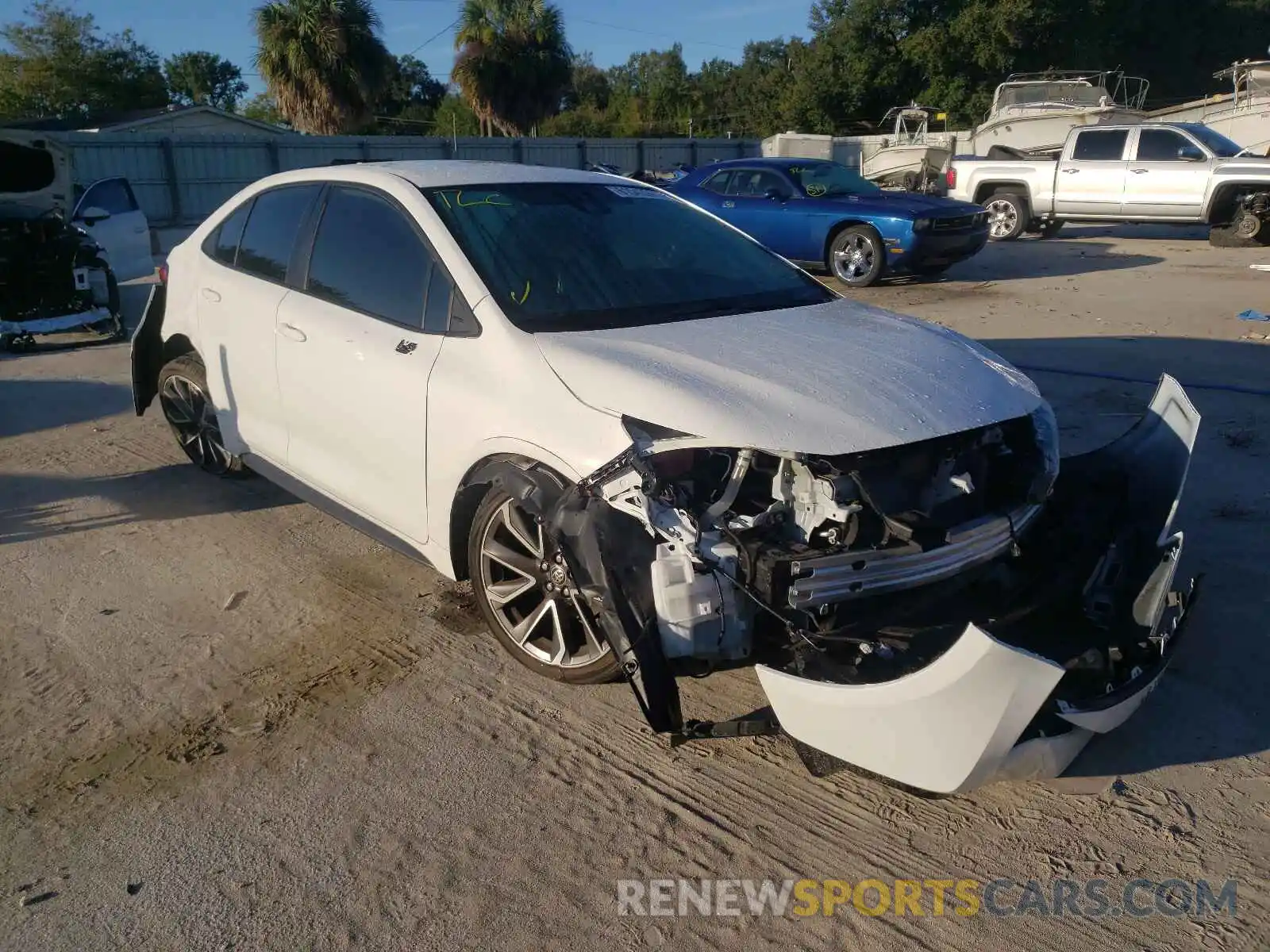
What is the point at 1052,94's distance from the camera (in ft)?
75.9

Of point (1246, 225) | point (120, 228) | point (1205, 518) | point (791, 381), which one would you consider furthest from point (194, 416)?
point (1246, 225)

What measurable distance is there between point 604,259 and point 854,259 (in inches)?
359

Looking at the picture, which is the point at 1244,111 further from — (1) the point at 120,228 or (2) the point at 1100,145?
(1) the point at 120,228

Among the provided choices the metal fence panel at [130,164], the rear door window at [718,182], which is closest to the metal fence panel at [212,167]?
the metal fence panel at [130,164]

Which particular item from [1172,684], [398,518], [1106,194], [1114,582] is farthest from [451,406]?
[1106,194]

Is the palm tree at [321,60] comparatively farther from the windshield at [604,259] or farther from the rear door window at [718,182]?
the windshield at [604,259]

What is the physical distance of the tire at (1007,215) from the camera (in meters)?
17.4

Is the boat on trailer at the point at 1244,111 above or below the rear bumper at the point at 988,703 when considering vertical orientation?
above

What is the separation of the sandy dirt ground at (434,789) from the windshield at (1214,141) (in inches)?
504

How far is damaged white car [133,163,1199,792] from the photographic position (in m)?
2.92

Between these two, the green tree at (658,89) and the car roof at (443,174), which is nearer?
the car roof at (443,174)

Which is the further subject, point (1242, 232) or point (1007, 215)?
point (1007, 215)

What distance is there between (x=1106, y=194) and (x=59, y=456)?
50.6 ft

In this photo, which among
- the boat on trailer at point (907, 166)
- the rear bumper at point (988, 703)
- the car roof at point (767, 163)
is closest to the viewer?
the rear bumper at point (988, 703)
